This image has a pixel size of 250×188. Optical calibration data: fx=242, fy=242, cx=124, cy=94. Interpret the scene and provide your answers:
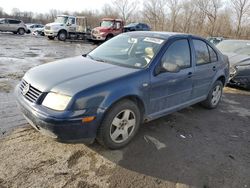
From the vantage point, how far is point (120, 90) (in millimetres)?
3193

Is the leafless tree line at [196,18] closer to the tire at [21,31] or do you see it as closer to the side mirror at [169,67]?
the tire at [21,31]

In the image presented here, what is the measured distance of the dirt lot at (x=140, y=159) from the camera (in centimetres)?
288

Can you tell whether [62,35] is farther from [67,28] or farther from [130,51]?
[130,51]

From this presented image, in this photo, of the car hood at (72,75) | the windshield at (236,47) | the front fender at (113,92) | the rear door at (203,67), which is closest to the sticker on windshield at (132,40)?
the car hood at (72,75)

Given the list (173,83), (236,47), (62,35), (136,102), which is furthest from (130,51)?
(62,35)

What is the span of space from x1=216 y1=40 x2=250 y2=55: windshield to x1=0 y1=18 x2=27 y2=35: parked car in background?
2678 centimetres

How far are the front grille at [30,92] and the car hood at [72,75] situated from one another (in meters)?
0.05

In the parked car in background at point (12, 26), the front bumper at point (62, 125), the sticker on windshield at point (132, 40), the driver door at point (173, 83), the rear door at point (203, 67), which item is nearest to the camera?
the front bumper at point (62, 125)

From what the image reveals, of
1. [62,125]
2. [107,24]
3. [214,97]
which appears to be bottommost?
[214,97]

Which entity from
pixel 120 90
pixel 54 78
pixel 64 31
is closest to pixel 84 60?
pixel 54 78

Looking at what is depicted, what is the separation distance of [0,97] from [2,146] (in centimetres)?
234

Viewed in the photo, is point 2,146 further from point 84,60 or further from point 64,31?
point 64,31

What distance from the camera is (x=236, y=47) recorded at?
8945 millimetres

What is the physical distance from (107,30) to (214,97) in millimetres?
17162
